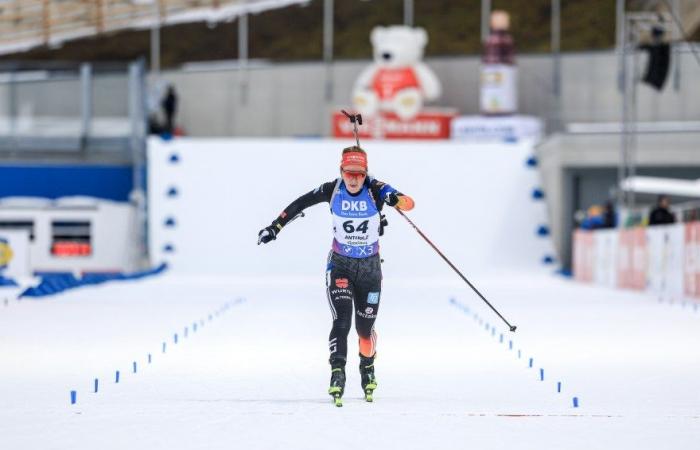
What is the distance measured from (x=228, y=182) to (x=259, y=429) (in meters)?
27.9

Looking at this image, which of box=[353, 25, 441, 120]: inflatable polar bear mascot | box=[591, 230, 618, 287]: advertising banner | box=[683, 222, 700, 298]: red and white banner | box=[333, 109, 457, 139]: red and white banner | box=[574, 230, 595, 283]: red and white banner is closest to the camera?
box=[683, 222, 700, 298]: red and white banner

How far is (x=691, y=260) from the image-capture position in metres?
23.1

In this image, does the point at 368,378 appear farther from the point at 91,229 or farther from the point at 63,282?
the point at 91,229

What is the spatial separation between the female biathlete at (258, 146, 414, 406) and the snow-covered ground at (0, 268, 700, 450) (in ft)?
1.67

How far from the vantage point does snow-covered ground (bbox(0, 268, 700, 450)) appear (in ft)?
25.8

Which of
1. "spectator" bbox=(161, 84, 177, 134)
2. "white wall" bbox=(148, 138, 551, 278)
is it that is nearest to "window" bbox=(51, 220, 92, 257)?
"white wall" bbox=(148, 138, 551, 278)

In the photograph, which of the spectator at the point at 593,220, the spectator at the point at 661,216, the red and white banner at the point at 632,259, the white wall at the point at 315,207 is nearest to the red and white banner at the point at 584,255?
the spectator at the point at 593,220

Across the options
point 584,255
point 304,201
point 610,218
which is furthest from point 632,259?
point 304,201

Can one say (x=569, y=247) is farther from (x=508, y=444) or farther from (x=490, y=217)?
(x=508, y=444)

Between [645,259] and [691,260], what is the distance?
2.97m

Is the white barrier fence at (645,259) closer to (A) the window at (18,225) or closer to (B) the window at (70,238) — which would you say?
(B) the window at (70,238)

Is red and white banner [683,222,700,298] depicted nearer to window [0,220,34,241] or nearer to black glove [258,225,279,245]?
black glove [258,225,279,245]

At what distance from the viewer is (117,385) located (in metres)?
10.4

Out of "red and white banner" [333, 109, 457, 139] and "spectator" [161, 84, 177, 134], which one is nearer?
"red and white banner" [333, 109, 457, 139]
